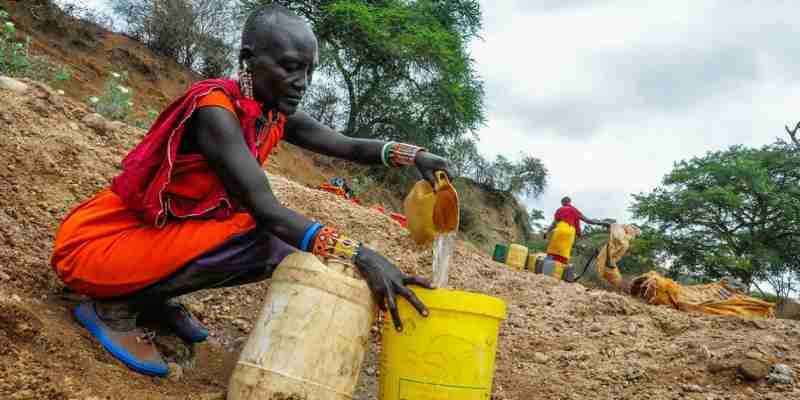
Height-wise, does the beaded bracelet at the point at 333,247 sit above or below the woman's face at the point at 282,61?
below

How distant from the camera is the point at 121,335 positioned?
1878 mm

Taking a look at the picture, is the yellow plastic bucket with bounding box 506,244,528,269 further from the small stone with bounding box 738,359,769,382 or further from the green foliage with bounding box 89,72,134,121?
the small stone with bounding box 738,359,769,382

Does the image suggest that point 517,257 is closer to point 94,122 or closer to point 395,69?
point 94,122

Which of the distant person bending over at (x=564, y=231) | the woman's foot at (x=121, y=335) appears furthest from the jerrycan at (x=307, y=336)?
the distant person bending over at (x=564, y=231)

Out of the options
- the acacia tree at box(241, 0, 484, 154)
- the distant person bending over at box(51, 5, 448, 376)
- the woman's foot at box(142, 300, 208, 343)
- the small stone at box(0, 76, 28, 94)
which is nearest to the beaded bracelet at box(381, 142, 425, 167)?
the distant person bending over at box(51, 5, 448, 376)

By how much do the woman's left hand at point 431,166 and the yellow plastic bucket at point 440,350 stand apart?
0.44 meters

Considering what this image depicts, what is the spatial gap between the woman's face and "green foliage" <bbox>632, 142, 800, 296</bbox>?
13.4 m

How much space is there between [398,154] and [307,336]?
836mm

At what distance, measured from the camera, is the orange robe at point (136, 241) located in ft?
5.90

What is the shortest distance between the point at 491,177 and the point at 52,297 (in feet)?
64.2

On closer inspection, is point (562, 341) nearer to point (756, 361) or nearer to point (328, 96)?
point (756, 361)

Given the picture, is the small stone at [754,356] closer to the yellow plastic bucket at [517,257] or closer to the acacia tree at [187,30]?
the yellow plastic bucket at [517,257]

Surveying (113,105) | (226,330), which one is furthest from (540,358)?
(113,105)

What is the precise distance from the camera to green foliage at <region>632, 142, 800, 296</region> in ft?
45.0
